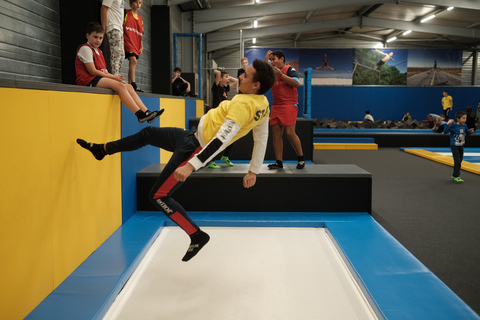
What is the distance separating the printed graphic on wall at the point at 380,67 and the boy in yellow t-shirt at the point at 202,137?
1927 centimetres

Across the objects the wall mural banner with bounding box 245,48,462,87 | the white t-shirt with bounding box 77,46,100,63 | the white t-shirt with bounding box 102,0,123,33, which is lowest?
the white t-shirt with bounding box 77,46,100,63

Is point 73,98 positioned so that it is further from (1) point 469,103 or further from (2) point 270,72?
(1) point 469,103

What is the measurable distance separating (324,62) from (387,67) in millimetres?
3058

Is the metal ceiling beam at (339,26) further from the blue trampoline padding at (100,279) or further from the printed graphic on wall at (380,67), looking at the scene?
the blue trampoline padding at (100,279)

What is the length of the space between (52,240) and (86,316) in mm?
473

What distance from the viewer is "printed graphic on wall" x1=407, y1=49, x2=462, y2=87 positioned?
811 inches

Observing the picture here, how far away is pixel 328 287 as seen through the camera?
2412 mm

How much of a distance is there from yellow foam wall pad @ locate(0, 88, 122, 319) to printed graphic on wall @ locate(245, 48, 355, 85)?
732 inches

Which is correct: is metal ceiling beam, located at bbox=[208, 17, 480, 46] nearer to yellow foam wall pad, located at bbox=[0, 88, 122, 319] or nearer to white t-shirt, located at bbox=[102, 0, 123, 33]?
white t-shirt, located at bbox=[102, 0, 123, 33]

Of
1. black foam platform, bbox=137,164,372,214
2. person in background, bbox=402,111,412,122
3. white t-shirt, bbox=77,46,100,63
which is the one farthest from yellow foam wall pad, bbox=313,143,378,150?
white t-shirt, bbox=77,46,100,63

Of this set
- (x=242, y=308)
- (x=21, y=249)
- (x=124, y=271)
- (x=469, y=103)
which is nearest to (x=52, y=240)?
(x=21, y=249)

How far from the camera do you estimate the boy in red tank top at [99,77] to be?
10.6 feet

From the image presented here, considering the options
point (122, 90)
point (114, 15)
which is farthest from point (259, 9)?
point (122, 90)

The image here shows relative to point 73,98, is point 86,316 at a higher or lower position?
lower
